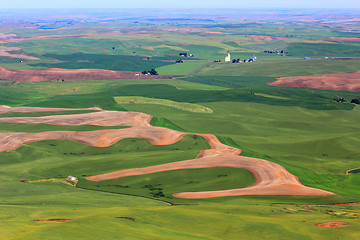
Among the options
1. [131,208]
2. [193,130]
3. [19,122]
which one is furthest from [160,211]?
[19,122]

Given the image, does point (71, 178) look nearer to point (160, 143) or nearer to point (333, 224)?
point (160, 143)

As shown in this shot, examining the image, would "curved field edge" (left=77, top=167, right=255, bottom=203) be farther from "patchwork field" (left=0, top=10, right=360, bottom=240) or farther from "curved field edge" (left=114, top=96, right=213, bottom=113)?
"curved field edge" (left=114, top=96, right=213, bottom=113)

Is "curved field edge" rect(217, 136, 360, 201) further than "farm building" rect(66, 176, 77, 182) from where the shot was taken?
No

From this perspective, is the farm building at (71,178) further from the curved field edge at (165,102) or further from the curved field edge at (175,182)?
the curved field edge at (165,102)

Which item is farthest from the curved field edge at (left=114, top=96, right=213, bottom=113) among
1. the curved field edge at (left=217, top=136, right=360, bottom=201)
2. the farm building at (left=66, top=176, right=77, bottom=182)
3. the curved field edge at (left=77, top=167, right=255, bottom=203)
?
the farm building at (left=66, top=176, right=77, bottom=182)

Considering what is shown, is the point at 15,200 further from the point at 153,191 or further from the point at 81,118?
the point at 81,118

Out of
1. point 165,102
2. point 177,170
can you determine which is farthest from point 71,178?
point 165,102

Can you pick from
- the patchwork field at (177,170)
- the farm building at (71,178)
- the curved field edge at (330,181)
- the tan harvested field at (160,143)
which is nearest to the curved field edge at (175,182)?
the patchwork field at (177,170)
